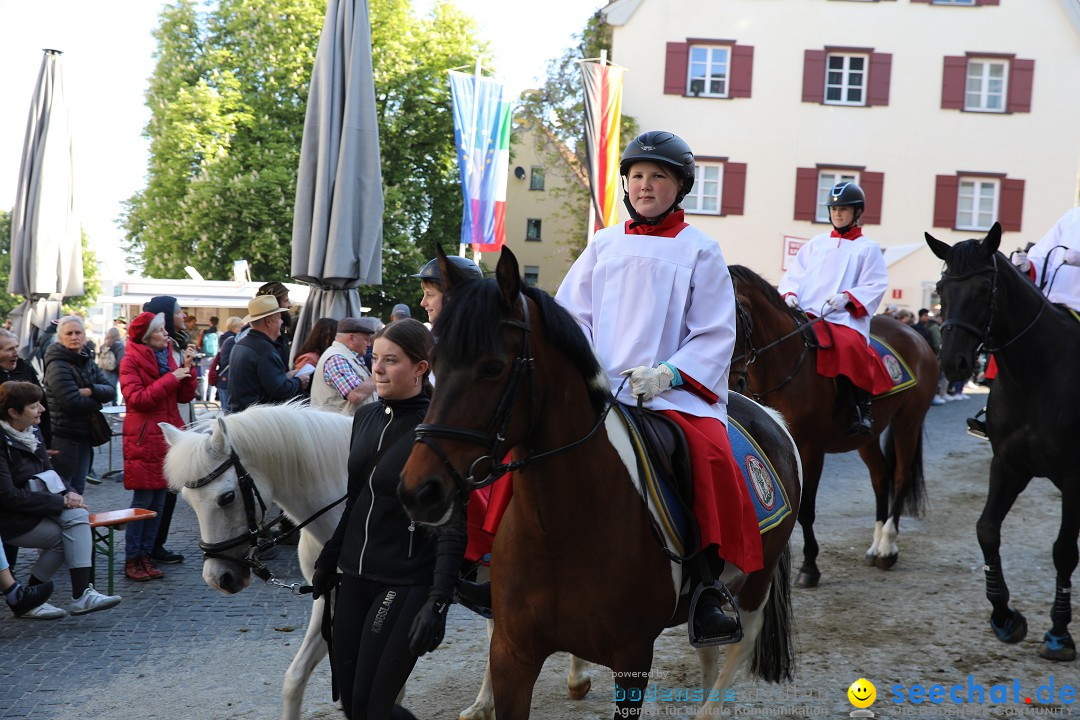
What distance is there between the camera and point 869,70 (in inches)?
1045

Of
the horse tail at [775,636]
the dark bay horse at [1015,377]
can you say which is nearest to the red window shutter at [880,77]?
the dark bay horse at [1015,377]

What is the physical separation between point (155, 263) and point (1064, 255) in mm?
27528

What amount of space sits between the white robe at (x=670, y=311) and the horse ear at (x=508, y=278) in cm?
89

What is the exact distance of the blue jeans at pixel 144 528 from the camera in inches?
279

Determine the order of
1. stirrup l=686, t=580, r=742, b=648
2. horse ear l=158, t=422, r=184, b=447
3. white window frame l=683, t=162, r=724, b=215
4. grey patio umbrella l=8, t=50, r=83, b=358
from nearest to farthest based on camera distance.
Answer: stirrup l=686, t=580, r=742, b=648, horse ear l=158, t=422, r=184, b=447, grey patio umbrella l=8, t=50, r=83, b=358, white window frame l=683, t=162, r=724, b=215

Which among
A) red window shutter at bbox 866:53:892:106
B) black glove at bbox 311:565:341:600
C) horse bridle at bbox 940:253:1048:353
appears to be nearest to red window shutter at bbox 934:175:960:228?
red window shutter at bbox 866:53:892:106

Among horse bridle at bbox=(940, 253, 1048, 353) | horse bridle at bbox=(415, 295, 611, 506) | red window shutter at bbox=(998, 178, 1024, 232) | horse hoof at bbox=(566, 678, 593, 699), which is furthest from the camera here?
red window shutter at bbox=(998, 178, 1024, 232)

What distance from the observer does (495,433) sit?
98.9 inches

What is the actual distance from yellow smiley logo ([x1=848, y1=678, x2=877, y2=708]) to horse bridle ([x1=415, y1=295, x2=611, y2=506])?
108 inches

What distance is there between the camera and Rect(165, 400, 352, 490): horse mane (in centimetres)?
412

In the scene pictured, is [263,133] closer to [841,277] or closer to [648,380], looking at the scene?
[841,277]

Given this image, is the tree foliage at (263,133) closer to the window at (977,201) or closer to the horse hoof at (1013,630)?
the window at (977,201)

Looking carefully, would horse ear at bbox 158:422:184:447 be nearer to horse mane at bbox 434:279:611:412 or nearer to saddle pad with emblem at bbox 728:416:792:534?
horse mane at bbox 434:279:611:412

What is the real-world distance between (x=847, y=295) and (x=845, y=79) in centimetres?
2184
